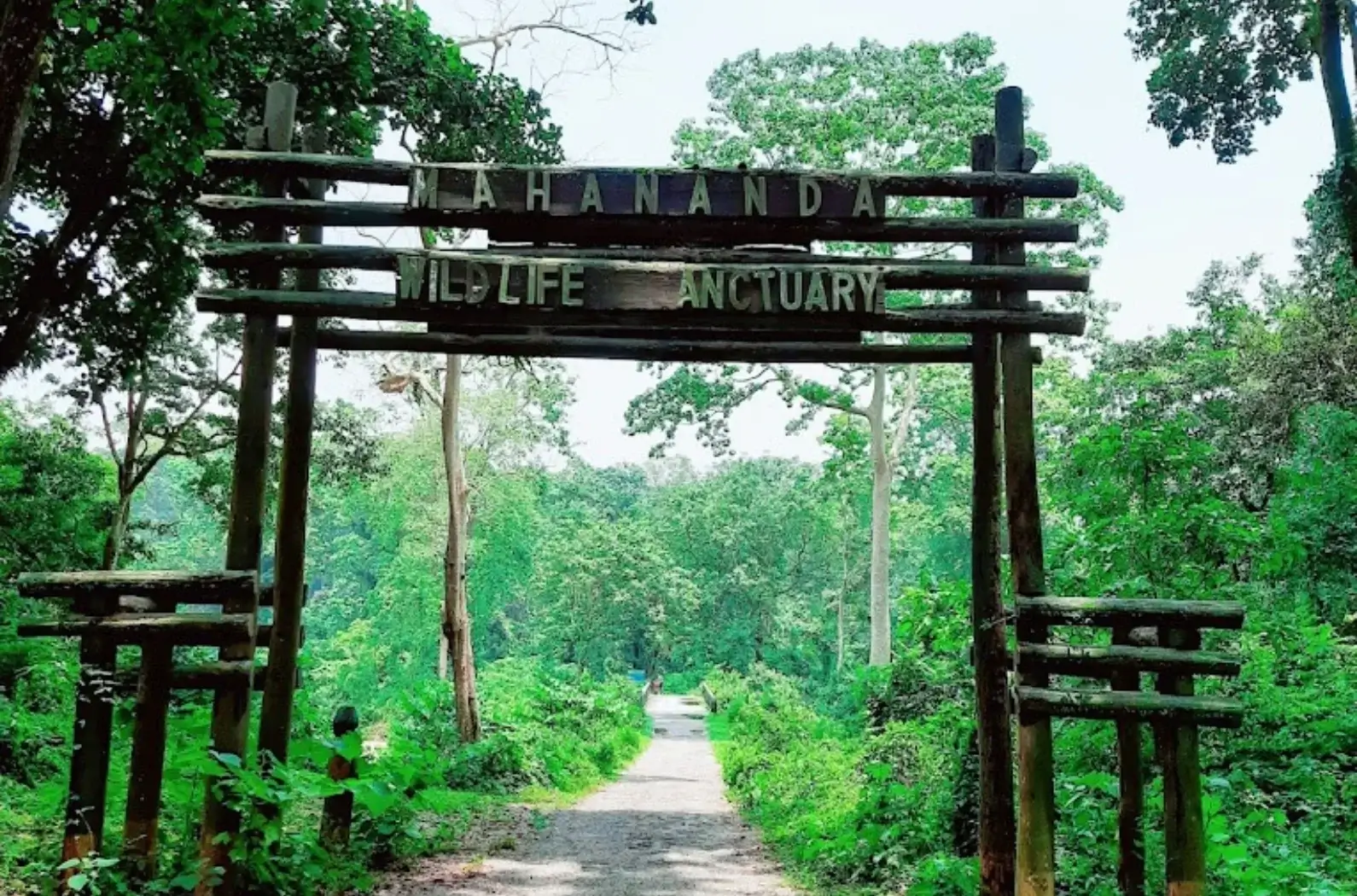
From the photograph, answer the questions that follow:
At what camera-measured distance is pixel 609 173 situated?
18.5 feet

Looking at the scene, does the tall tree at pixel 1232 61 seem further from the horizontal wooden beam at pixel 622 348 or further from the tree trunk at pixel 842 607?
the tree trunk at pixel 842 607

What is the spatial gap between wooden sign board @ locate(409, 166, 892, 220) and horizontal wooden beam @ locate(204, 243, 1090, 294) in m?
0.22

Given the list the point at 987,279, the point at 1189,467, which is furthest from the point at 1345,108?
the point at 987,279

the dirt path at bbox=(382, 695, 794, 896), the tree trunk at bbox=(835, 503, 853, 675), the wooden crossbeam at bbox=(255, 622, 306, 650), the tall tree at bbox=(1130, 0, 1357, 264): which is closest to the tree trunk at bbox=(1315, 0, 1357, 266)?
the tall tree at bbox=(1130, 0, 1357, 264)

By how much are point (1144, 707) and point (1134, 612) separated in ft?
1.48

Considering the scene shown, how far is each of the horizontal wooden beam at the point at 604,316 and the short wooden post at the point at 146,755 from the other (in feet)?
6.19

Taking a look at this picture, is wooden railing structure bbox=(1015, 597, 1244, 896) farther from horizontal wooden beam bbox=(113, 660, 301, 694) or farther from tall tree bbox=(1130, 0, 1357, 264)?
tall tree bbox=(1130, 0, 1357, 264)

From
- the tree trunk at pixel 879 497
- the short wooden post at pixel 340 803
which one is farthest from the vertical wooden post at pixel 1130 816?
the tree trunk at pixel 879 497

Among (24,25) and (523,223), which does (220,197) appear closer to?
(24,25)

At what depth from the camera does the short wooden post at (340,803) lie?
7227 millimetres

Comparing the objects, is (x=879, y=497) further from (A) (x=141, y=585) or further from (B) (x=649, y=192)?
(A) (x=141, y=585)

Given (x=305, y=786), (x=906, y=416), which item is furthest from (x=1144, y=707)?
(x=906, y=416)

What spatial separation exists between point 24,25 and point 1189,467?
866cm

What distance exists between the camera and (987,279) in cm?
571
